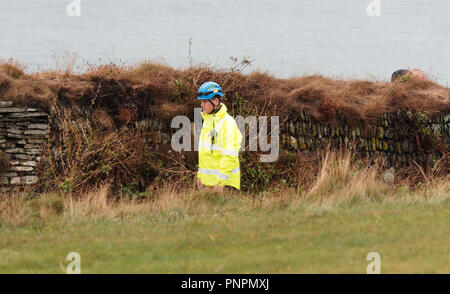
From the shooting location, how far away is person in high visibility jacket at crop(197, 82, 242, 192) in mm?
12477

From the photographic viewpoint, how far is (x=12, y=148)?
1577 cm

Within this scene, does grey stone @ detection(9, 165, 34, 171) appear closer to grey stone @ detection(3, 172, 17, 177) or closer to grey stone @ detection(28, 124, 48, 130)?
grey stone @ detection(3, 172, 17, 177)

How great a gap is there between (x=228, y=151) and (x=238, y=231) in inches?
101

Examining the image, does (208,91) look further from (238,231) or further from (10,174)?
(10,174)

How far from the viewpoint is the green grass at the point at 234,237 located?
8.16 m

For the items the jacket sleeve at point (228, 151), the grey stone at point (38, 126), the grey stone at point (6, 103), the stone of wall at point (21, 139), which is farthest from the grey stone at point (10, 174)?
the jacket sleeve at point (228, 151)

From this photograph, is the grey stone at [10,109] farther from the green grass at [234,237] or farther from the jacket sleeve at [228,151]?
the jacket sleeve at [228,151]

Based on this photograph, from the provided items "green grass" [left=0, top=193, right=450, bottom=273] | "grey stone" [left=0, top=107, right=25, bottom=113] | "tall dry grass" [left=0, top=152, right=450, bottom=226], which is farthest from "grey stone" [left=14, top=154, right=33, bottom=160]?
"green grass" [left=0, top=193, right=450, bottom=273]

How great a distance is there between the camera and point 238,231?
10148mm

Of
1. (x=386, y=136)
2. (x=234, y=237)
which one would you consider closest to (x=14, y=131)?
(x=234, y=237)

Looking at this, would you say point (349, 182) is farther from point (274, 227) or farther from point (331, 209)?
point (274, 227)

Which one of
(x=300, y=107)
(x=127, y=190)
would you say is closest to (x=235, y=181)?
(x=127, y=190)

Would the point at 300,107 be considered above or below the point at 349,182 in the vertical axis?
above

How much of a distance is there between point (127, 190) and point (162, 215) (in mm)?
4063
